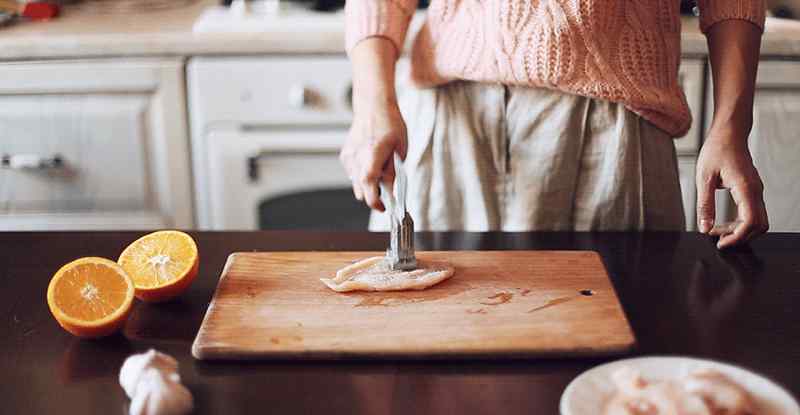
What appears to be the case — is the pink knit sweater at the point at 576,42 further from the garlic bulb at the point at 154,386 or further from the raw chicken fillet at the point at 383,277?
the garlic bulb at the point at 154,386

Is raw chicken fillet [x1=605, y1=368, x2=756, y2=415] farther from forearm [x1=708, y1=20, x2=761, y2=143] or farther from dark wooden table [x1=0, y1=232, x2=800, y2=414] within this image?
forearm [x1=708, y1=20, x2=761, y2=143]

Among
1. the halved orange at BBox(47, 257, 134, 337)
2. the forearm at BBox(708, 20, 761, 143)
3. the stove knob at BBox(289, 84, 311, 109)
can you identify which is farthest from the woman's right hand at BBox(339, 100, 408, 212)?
the stove knob at BBox(289, 84, 311, 109)

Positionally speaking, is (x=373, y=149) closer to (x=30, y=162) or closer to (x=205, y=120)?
(x=205, y=120)

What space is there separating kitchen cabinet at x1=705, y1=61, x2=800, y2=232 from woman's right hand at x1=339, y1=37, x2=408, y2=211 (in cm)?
101

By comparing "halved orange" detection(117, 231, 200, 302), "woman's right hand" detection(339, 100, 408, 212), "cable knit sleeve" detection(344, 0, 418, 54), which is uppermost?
"cable knit sleeve" detection(344, 0, 418, 54)

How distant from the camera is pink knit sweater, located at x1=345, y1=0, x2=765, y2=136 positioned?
1146 millimetres

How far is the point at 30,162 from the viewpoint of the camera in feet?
6.76

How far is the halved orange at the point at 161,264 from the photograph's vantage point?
955 mm

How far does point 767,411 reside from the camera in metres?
0.72

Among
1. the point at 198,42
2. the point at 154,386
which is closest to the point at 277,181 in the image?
the point at 198,42

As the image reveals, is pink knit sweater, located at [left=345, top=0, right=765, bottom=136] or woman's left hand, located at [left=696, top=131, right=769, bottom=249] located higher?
pink knit sweater, located at [left=345, top=0, right=765, bottom=136]

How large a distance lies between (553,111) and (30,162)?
4.20 ft

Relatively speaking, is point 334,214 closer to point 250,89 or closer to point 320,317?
point 250,89

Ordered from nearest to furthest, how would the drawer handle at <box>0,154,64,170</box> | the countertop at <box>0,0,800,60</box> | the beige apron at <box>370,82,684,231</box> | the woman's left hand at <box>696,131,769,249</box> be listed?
the woman's left hand at <box>696,131,769,249</box> < the beige apron at <box>370,82,684,231</box> < the countertop at <box>0,0,800,60</box> < the drawer handle at <box>0,154,64,170</box>
